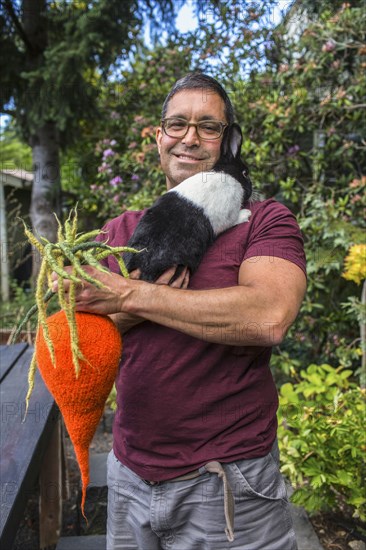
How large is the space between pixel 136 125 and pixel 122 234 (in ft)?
13.8

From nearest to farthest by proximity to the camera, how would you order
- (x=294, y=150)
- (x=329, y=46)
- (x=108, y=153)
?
(x=329, y=46)
(x=294, y=150)
(x=108, y=153)

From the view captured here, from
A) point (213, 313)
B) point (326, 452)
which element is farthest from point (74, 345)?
point (326, 452)

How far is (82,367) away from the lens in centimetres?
105

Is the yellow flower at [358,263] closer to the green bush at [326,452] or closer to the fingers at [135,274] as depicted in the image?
the green bush at [326,452]

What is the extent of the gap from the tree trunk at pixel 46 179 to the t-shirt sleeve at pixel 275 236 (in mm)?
6108

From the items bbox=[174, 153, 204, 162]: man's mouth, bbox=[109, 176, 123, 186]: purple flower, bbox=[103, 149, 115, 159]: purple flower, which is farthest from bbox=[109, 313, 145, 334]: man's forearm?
bbox=[103, 149, 115, 159]: purple flower

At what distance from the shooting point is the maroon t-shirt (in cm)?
134

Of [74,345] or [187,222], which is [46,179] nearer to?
[187,222]

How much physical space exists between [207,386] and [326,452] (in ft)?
3.87

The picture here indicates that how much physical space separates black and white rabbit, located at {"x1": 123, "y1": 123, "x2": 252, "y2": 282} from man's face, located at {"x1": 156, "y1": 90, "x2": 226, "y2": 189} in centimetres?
12

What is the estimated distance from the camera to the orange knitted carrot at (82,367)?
1.04 m

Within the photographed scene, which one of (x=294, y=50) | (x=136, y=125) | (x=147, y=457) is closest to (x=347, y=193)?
(x=294, y=50)

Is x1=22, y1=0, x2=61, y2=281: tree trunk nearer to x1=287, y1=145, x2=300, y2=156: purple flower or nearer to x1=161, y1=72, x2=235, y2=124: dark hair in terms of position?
x1=287, y1=145, x2=300, y2=156: purple flower

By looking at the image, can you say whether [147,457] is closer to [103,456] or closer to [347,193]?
[103,456]
